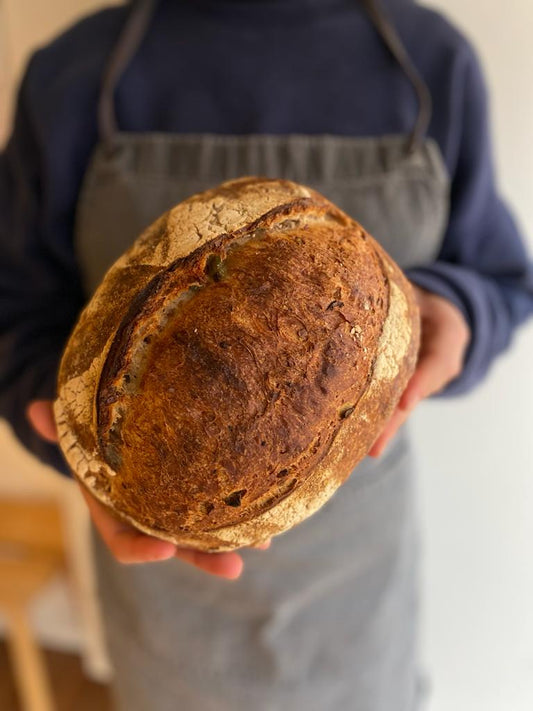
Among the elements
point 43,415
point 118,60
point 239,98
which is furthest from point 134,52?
point 43,415

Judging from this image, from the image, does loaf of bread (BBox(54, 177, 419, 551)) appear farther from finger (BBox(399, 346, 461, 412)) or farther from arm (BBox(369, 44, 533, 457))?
arm (BBox(369, 44, 533, 457))

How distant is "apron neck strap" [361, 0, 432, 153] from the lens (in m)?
0.83

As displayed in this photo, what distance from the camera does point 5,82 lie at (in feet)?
4.37

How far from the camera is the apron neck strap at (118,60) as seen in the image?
0.82m

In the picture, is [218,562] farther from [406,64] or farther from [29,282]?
[406,64]

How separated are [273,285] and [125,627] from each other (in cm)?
78

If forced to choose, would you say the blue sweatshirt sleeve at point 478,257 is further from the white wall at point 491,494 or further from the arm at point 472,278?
the white wall at point 491,494

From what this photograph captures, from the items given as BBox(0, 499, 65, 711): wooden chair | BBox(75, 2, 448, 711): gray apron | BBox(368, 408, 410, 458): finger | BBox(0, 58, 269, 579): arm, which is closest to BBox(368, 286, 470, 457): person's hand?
BBox(368, 408, 410, 458): finger

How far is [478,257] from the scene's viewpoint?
952 millimetres

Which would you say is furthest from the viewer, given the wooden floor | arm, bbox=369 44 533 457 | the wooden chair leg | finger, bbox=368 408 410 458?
the wooden floor

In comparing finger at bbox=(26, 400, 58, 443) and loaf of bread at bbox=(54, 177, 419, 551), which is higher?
loaf of bread at bbox=(54, 177, 419, 551)

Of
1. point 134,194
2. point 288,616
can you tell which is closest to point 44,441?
point 134,194

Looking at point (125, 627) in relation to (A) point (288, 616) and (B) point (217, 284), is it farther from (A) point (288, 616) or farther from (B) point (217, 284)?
(B) point (217, 284)

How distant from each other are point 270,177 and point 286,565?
1.92 ft
